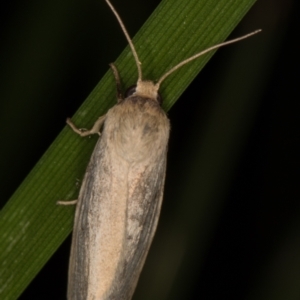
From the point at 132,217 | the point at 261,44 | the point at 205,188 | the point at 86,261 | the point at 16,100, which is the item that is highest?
the point at 261,44

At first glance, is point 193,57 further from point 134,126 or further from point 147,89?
point 134,126

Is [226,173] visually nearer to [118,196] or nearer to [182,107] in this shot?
[182,107]

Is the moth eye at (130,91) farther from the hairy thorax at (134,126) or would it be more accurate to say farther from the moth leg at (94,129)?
the moth leg at (94,129)

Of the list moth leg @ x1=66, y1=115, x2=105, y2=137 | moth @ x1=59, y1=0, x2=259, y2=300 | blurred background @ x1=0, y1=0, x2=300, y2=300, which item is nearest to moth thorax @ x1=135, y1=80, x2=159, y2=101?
moth @ x1=59, y1=0, x2=259, y2=300

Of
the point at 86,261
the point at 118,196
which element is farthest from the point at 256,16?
Result: the point at 86,261

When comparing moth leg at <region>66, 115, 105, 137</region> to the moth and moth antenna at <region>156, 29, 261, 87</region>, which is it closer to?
the moth

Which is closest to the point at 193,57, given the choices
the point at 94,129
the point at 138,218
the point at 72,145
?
the point at 94,129
